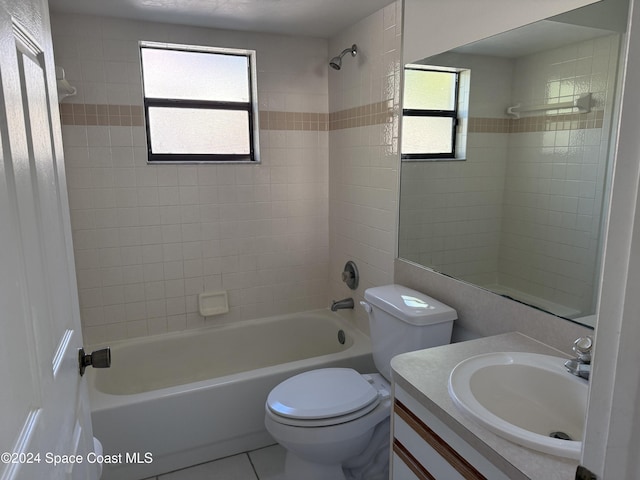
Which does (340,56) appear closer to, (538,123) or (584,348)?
(538,123)

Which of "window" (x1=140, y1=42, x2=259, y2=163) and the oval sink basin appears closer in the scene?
the oval sink basin

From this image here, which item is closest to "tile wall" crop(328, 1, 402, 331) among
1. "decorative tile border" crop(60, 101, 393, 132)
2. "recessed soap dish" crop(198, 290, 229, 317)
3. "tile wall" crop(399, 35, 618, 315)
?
"decorative tile border" crop(60, 101, 393, 132)

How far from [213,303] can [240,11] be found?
1.73m

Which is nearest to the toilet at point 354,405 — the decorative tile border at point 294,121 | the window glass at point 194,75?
the decorative tile border at point 294,121

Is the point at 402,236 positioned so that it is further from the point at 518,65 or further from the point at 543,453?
the point at 543,453

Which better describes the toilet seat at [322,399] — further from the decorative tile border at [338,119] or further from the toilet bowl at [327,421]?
the decorative tile border at [338,119]

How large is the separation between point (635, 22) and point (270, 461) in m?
2.28

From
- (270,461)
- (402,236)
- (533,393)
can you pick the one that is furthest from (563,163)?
(270,461)

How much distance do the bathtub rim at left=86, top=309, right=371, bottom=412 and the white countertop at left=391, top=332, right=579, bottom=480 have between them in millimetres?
1046

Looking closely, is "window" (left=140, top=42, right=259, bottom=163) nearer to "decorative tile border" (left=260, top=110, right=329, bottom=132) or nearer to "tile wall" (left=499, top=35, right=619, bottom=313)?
→ "decorative tile border" (left=260, top=110, right=329, bottom=132)

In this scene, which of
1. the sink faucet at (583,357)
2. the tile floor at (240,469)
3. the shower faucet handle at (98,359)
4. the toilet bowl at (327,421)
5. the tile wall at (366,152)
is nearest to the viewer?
the shower faucet handle at (98,359)

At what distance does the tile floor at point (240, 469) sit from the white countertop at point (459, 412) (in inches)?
45.1

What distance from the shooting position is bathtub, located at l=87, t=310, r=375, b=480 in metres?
2.01

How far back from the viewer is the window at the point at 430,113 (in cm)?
196
